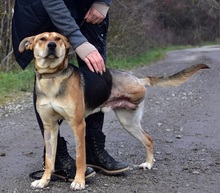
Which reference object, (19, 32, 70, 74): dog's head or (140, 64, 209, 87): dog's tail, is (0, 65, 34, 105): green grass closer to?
(140, 64, 209, 87): dog's tail

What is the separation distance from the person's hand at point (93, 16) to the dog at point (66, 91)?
448mm

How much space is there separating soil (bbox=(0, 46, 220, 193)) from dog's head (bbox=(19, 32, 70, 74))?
3.45 feet

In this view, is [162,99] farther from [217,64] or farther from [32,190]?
[217,64]

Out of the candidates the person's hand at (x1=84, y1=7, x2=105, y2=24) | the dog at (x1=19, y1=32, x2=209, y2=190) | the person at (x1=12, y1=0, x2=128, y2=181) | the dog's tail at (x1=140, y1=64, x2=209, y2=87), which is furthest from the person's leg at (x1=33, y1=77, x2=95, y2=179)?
the dog's tail at (x1=140, y1=64, x2=209, y2=87)

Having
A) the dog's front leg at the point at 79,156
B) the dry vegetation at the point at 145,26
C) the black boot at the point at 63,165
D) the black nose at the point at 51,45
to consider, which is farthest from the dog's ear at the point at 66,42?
the dry vegetation at the point at 145,26

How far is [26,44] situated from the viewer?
448 centimetres

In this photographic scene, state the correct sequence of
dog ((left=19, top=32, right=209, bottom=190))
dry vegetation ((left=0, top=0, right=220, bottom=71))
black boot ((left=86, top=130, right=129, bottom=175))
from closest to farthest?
dog ((left=19, top=32, right=209, bottom=190)) < black boot ((left=86, top=130, right=129, bottom=175)) < dry vegetation ((left=0, top=0, right=220, bottom=71))

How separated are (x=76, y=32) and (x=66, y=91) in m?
0.50

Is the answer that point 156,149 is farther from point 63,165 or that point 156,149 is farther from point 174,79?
point 63,165

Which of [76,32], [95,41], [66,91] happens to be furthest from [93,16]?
[66,91]

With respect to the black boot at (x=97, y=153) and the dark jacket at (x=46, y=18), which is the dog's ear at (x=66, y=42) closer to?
the dark jacket at (x=46, y=18)

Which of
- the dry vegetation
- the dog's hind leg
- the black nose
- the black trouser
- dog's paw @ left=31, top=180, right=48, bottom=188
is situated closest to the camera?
the black nose

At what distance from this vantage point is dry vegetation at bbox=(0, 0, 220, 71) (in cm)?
1398

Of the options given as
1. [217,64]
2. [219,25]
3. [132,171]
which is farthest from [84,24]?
[219,25]
